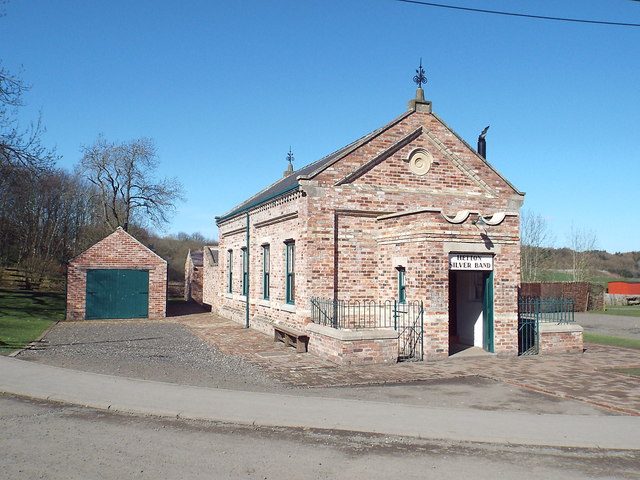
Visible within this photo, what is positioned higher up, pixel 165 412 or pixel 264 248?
pixel 264 248

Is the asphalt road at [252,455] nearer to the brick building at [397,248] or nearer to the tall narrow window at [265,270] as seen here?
the brick building at [397,248]

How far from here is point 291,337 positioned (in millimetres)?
16188

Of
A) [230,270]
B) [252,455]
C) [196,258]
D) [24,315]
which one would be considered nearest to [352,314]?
[252,455]

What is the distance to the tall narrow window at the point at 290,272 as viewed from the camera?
59.6 ft

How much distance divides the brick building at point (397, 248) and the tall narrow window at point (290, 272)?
4cm

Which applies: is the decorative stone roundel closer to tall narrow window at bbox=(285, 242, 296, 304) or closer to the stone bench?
tall narrow window at bbox=(285, 242, 296, 304)

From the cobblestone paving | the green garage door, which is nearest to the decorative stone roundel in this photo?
the cobblestone paving

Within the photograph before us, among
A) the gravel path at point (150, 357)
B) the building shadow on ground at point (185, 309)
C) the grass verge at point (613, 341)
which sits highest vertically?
the gravel path at point (150, 357)

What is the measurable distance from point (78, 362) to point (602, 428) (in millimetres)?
11143

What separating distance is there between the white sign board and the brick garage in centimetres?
1577

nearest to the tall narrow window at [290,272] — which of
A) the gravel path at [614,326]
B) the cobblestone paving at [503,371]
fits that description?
the cobblestone paving at [503,371]

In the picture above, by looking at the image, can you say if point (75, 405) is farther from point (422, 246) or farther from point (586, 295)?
point (586, 295)

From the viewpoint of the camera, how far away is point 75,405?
9.37 m

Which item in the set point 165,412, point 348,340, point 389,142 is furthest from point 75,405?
point 389,142
